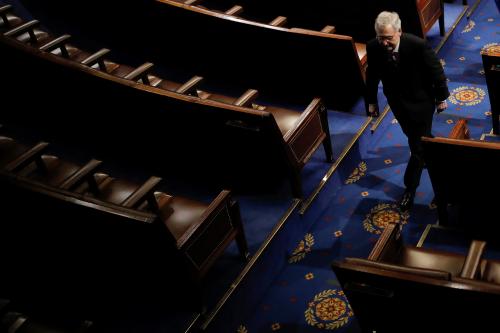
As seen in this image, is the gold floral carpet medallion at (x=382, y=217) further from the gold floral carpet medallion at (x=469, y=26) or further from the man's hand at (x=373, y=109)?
the gold floral carpet medallion at (x=469, y=26)

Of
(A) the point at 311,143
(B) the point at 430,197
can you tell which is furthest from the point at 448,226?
(A) the point at 311,143

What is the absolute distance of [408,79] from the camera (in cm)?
83

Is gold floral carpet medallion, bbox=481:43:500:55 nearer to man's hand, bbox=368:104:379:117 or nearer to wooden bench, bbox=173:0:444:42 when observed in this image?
wooden bench, bbox=173:0:444:42

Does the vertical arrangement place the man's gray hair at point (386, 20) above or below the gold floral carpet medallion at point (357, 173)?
above

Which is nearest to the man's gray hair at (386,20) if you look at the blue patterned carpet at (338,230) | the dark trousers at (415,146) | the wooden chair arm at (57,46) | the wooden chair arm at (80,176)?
the dark trousers at (415,146)

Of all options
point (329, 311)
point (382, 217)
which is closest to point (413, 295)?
point (329, 311)

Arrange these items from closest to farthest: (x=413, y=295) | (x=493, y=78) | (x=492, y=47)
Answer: (x=413, y=295)
(x=493, y=78)
(x=492, y=47)

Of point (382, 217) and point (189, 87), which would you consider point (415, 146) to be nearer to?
point (382, 217)

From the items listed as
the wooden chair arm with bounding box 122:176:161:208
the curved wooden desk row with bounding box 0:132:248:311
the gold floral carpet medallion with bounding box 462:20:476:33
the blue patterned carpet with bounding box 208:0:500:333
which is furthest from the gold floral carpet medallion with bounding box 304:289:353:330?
the gold floral carpet medallion with bounding box 462:20:476:33

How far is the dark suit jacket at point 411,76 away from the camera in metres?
0.81

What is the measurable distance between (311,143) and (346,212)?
0.10m

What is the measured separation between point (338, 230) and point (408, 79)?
0.20m

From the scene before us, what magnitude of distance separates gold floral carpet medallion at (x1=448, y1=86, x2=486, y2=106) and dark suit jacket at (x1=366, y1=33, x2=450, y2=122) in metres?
0.23

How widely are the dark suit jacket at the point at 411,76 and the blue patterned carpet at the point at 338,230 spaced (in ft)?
0.39
